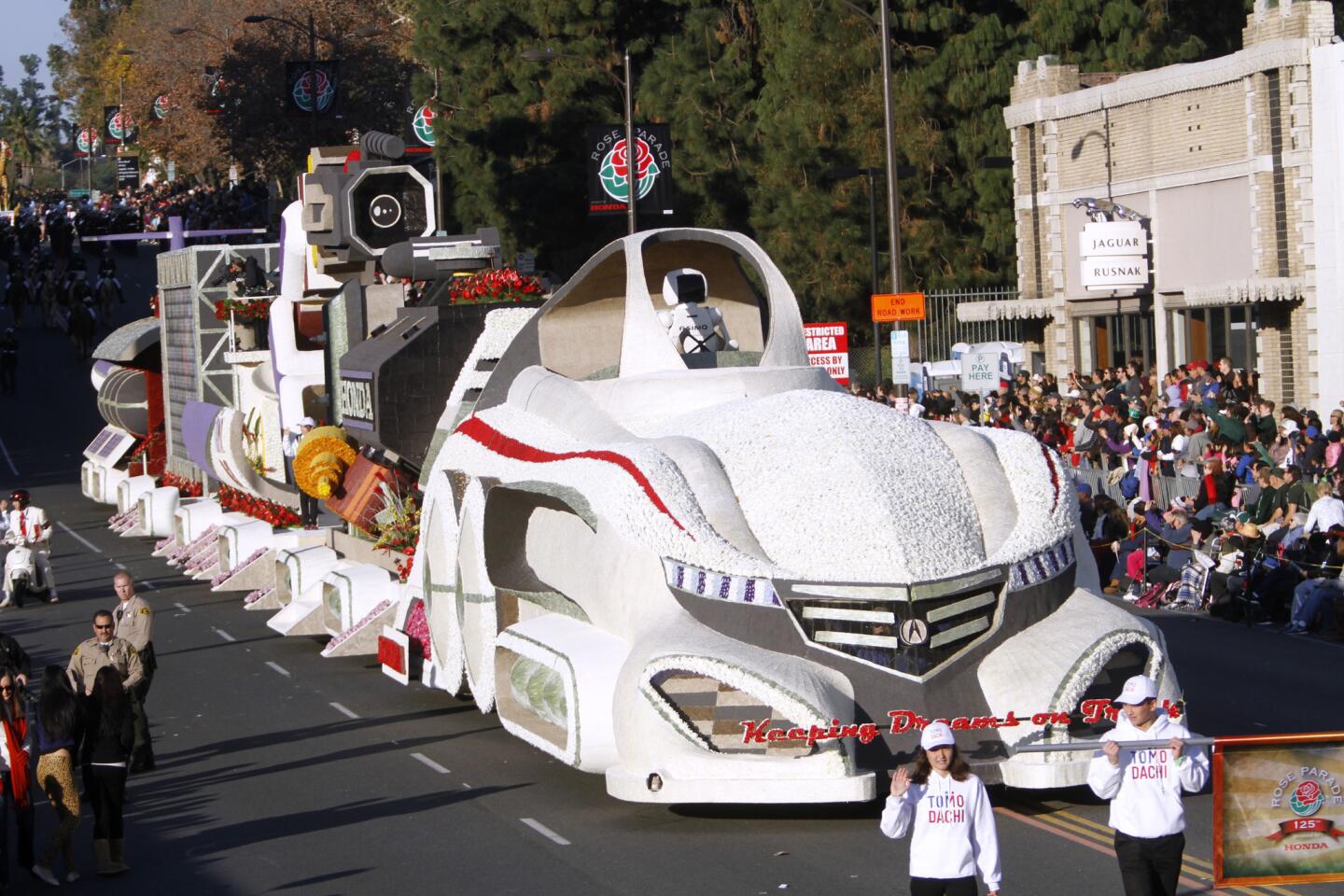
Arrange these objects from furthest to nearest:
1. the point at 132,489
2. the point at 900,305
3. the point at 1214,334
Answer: the point at 132,489
the point at 1214,334
the point at 900,305

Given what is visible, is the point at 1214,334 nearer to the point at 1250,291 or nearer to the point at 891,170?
the point at 1250,291

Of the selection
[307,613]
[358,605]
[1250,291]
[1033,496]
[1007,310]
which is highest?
[1250,291]

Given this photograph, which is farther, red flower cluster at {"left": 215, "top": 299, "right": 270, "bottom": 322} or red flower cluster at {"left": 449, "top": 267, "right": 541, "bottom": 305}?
red flower cluster at {"left": 215, "top": 299, "right": 270, "bottom": 322}

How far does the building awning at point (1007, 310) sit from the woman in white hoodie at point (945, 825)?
34705 millimetres

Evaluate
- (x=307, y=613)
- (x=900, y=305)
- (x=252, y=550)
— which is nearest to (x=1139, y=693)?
(x=307, y=613)

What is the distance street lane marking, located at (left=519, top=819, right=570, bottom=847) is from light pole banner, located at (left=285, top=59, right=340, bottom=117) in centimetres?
4066

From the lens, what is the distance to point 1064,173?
42.9m

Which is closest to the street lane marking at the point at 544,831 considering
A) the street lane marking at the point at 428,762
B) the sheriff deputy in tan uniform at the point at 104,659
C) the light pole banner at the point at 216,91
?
the street lane marking at the point at 428,762

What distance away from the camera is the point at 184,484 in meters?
36.8

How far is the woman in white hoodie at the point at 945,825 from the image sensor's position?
902cm

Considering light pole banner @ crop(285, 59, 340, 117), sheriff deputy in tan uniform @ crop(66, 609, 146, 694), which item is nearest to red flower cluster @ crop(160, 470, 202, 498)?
light pole banner @ crop(285, 59, 340, 117)

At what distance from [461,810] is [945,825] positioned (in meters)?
5.75

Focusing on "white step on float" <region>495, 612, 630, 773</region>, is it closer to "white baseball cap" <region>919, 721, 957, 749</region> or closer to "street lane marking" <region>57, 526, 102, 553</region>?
"white baseball cap" <region>919, 721, 957, 749</region>

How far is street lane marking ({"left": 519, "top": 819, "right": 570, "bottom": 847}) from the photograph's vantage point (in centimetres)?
1295
